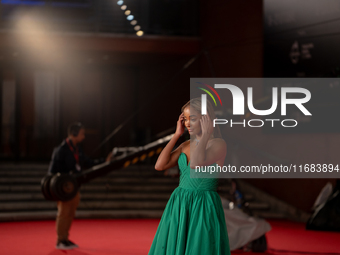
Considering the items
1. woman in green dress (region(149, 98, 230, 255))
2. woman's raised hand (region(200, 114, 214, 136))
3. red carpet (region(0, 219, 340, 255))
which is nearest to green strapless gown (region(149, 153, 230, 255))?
woman in green dress (region(149, 98, 230, 255))

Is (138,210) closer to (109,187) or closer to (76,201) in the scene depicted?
(109,187)

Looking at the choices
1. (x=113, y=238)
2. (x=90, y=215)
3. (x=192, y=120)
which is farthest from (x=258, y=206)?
(x=192, y=120)

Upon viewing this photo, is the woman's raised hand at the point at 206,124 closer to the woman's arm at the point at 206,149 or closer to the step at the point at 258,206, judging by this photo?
the woman's arm at the point at 206,149

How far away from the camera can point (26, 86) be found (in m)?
13.3

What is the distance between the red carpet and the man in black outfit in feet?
0.67

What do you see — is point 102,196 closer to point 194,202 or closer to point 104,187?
point 104,187

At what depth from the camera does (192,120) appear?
2.62 metres

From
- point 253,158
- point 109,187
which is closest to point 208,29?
point 253,158

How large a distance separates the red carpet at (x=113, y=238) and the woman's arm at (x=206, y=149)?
342 cm

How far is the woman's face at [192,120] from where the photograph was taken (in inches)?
103

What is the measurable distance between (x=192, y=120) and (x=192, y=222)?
0.58 meters

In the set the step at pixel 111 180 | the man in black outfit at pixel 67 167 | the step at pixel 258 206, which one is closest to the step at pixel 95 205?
the step at pixel 111 180

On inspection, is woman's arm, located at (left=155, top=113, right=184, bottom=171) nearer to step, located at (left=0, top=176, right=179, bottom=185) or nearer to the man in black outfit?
the man in black outfit

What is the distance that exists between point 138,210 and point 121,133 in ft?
16.4
